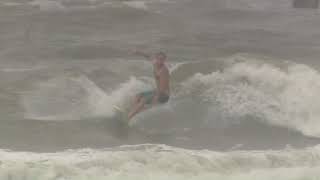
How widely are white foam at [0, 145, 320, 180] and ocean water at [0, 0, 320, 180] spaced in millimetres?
13

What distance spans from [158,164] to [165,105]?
4.04 metres

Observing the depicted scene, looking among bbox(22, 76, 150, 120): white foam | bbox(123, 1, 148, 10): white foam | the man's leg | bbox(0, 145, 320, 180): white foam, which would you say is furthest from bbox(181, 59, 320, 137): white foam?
bbox(123, 1, 148, 10): white foam

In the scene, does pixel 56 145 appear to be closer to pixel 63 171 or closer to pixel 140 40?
pixel 63 171

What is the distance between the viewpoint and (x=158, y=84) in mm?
12656

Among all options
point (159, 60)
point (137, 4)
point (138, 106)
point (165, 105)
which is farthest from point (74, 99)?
point (137, 4)

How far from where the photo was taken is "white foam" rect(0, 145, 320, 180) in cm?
972

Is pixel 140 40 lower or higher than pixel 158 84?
lower

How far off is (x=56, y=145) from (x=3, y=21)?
1469 cm

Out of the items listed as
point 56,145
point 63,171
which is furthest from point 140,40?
point 63,171

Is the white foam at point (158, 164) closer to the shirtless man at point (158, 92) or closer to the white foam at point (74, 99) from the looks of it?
the shirtless man at point (158, 92)

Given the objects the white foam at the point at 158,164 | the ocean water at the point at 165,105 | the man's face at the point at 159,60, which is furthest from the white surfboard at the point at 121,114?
the white foam at the point at 158,164

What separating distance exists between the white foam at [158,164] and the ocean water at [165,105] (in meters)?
0.01

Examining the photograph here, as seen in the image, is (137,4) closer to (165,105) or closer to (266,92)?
(266,92)

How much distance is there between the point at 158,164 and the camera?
33.2ft
